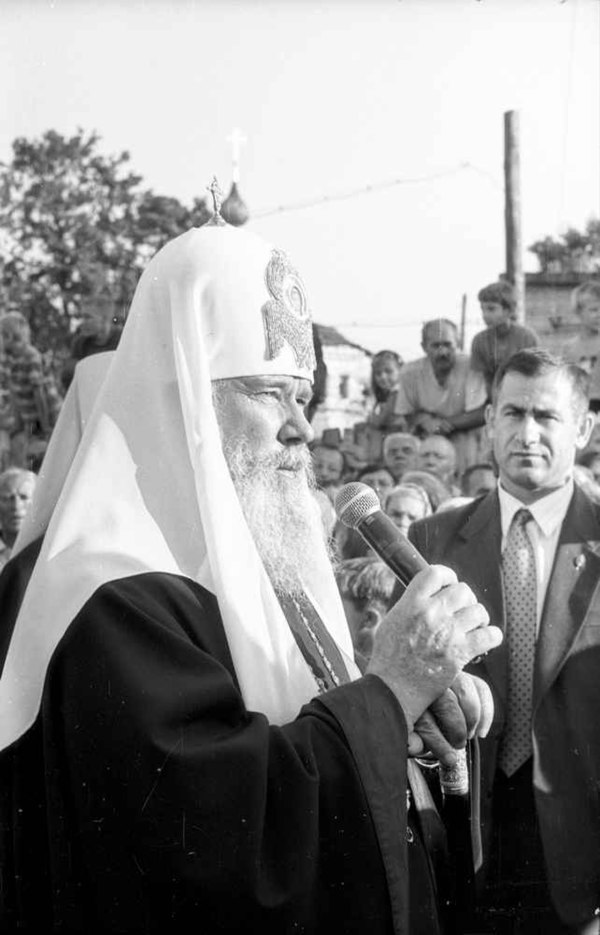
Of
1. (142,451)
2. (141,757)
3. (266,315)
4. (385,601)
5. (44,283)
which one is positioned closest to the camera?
(141,757)

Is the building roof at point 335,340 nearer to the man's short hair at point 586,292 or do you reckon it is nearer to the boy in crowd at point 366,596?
the man's short hair at point 586,292

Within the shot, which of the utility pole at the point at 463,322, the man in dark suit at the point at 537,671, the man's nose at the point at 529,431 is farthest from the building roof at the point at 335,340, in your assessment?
the man in dark suit at the point at 537,671

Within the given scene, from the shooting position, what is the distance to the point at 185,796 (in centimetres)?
236

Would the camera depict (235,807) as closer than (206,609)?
Yes

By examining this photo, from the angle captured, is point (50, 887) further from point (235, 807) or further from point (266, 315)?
point (266, 315)

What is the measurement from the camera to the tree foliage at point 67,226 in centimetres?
1014

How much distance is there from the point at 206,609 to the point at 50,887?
62 centimetres

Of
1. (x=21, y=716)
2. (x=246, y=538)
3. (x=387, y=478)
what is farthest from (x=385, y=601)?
(x=21, y=716)

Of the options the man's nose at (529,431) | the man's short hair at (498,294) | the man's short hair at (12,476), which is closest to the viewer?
the man's nose at (529,431)

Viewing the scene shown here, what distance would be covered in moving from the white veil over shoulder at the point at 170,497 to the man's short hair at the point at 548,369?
1924 millimetres

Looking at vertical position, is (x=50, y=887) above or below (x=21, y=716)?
below

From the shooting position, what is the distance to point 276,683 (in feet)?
8.79

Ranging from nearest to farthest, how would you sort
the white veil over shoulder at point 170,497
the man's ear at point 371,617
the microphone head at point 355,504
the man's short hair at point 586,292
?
the white veil over shoulder at point 170,497 → the microphone head at point 355,504 → the man's ear at point 371,617 → the man's short hair at point 586,292

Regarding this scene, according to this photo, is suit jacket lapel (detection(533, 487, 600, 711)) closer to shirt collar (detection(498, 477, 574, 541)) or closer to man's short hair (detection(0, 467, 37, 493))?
shirt collar (detection(498, 477, 574, 541))
